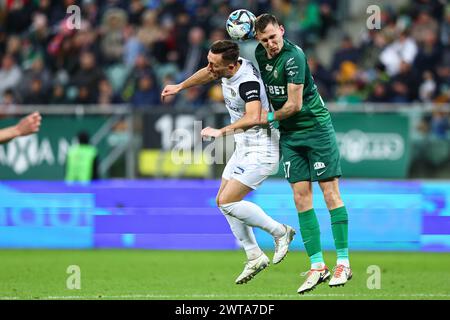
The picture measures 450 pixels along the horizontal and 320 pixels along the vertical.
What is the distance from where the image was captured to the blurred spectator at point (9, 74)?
23422 mm

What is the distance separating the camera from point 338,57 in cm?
2253

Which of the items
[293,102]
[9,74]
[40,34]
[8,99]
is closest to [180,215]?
[293,102]

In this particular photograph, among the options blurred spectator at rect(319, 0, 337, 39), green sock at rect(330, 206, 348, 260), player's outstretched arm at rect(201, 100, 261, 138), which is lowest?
green sock at rect(330, 206, 348, 260)

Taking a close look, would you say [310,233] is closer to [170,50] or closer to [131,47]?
[170,50]

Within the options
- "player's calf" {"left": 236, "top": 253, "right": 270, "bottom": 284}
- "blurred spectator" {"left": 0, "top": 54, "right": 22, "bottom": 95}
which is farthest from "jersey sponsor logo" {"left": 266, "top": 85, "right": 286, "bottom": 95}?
"blurred spectator" {"left": 0, "top": 54, "right": 22, "bottom": 95}

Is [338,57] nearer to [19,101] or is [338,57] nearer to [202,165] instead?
[202,165]

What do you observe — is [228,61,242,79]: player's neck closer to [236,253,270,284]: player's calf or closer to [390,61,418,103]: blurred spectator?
[236,253,270,284]: player's calf

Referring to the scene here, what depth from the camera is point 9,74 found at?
23641mm

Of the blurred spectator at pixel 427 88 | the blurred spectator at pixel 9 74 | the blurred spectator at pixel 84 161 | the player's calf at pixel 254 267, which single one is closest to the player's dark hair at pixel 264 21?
the player's calf at pixel 254 267

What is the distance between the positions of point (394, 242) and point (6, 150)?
26.0 feet

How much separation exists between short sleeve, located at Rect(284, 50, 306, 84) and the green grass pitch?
2247 mm

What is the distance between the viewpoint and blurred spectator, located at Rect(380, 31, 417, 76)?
72.6 feet

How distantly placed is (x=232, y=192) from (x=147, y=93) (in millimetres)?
10437
